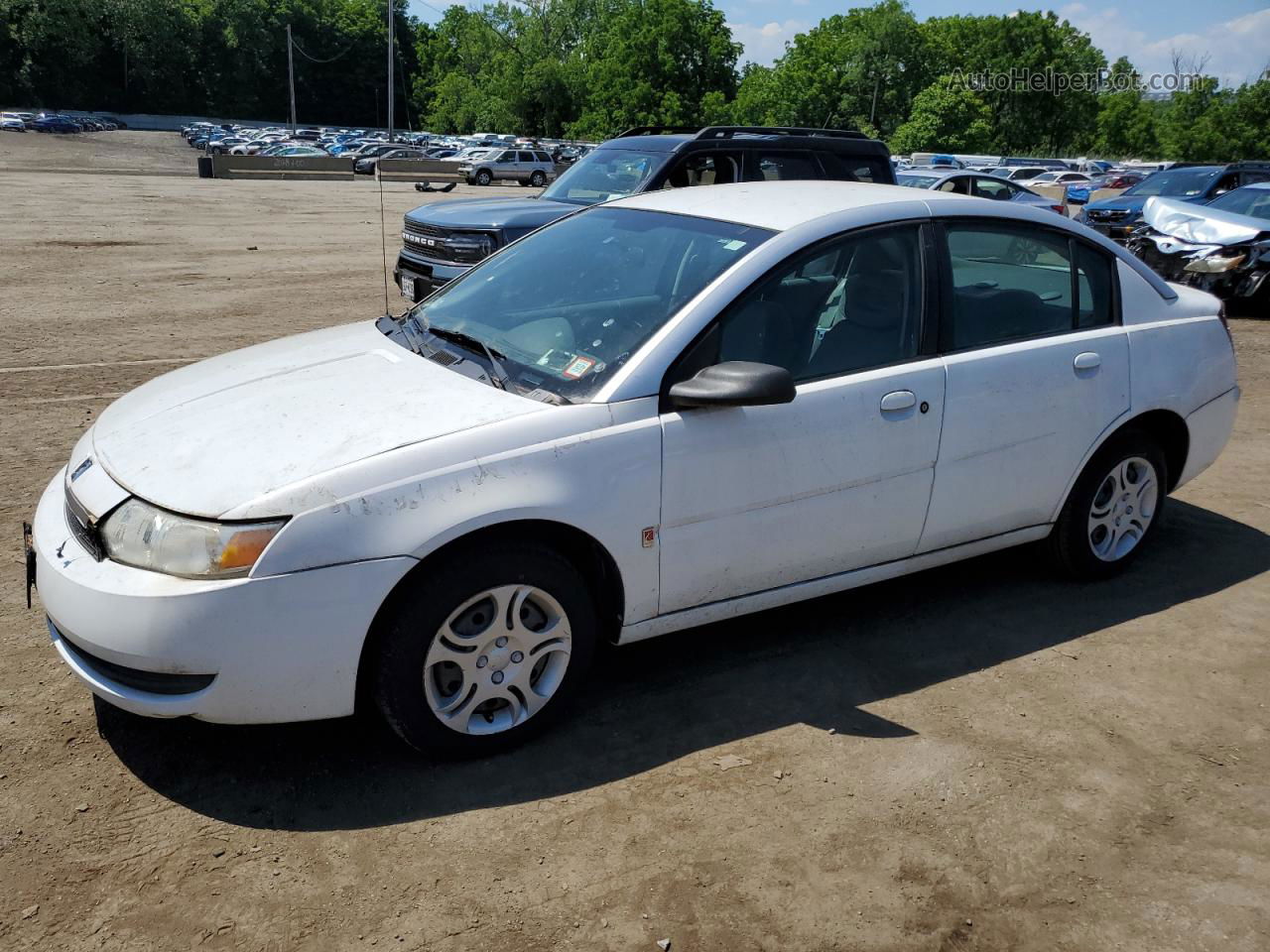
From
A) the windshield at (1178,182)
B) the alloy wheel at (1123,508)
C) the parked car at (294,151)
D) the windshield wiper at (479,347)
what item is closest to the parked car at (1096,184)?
the windshield at (1178,182)

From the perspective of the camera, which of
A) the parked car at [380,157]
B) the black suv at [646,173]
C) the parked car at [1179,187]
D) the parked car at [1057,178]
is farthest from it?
the parked car at [1057,178]

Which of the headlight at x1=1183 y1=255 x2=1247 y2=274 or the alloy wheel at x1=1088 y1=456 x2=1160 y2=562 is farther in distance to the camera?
the headlight at x1=1183 y1=255 x2=1247 y2=274

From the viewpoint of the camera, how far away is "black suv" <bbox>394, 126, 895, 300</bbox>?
937 centimetres

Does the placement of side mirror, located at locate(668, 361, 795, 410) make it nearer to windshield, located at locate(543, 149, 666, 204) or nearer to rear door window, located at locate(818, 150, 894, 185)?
windshield, located at locate(543, 149, 666, 204)

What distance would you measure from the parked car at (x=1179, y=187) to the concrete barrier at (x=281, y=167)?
32376 mm

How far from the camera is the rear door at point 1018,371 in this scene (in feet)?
13.4

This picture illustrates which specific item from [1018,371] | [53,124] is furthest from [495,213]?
[53,124]

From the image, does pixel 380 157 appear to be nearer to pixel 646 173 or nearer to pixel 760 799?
pixel 646 173

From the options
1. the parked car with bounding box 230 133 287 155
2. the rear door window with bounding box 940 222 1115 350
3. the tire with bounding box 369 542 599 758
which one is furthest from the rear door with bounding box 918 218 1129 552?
the parked car with bounding box 230 133 287 155

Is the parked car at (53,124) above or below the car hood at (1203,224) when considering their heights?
above

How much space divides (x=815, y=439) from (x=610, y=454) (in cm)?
78

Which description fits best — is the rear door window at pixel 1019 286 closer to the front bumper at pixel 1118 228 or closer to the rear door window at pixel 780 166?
the rear door window at pixel 780 166

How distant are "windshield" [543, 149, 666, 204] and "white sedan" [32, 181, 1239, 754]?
497 cm

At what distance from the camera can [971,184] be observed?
16922 millimetres
